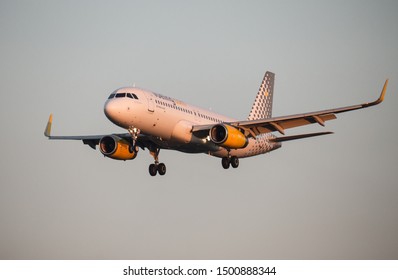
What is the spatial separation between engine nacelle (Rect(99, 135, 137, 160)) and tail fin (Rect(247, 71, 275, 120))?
47.2ft

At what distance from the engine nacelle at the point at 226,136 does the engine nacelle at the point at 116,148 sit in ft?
20.6

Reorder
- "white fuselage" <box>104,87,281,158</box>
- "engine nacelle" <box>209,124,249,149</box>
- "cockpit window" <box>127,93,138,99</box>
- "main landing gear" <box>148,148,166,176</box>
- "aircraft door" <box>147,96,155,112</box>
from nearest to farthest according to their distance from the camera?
1. "white fuselage" <box>104,87,281,158</box>
2. "cockpit window" <box>127,93,138,99</box>
3. "aircraft door" <box>147,96,155,112</box>
4. "engine nacelle" <box>209,124,249,149</box>
5. "main landing gear" <box>148,148,166,176</box>

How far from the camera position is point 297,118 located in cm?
5469

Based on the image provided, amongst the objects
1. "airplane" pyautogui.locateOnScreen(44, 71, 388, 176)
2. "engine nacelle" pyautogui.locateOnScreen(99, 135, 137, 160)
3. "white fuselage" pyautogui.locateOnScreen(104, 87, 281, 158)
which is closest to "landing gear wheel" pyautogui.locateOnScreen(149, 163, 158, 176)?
"airplane" pyautogui.locateOnScreen(44, 71, 388, 176)

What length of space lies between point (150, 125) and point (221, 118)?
10.1 m

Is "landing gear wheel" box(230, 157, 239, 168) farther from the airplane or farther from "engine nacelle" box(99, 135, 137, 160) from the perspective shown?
"engine nacelle" box(99, 135, 137, 160)

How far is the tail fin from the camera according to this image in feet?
227

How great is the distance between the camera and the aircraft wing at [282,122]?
2097 inches

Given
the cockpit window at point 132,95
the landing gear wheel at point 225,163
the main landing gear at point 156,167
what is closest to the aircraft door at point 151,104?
the cockpit window at point 132,95

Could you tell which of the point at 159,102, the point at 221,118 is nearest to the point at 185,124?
the point at 159,102

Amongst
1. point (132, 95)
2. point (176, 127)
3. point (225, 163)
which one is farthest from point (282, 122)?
point (132, 95)

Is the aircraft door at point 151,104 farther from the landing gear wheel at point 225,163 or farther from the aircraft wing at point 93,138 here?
the landing gear wheel at point 225,163

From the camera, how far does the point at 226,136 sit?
176 ft
